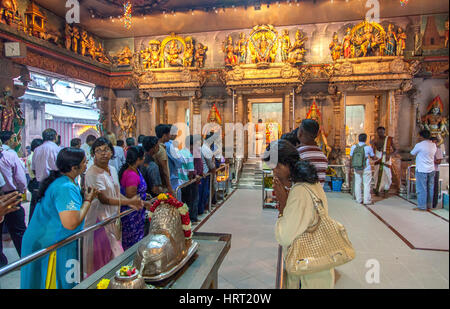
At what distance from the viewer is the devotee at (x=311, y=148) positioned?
6.90 ft

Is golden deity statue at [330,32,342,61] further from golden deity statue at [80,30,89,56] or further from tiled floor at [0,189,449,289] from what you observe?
golden deity statue at [80,30,89,56]

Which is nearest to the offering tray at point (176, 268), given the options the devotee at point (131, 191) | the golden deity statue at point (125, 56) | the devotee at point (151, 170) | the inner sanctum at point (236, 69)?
the devotee at point (131, 191)

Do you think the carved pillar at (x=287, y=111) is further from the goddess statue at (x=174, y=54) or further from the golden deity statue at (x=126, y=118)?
the golden deity statue at (x=126, y=118)

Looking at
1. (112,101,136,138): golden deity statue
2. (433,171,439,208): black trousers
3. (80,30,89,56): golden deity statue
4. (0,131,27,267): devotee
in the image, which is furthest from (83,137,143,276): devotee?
(112,101,136,138): golden deity statue

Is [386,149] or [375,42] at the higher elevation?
[375,42]

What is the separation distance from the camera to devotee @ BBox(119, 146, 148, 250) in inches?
106

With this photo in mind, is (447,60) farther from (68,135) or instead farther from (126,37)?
(68,135)

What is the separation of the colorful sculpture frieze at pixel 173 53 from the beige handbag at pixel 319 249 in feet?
30.4

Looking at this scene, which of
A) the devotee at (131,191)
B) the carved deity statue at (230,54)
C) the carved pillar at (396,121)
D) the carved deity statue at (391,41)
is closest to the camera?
the devotee at (131,191)

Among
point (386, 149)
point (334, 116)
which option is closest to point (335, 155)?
point (334, 116)

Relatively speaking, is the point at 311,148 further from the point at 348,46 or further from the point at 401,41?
the point at 401,41

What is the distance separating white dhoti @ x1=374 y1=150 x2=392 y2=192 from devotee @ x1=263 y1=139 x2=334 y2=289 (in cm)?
602

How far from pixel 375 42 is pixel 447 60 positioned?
29.1 feet
